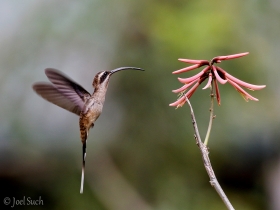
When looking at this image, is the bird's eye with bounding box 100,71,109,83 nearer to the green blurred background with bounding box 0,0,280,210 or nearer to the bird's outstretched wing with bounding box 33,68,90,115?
the bird's outstretched wing with bounding box 33,68,90,115

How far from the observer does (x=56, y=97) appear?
193 cm

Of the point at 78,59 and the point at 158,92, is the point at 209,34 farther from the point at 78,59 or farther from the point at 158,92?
the point at 78,59

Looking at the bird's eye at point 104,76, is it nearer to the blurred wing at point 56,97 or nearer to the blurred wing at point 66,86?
the blurred wing at point 66,86

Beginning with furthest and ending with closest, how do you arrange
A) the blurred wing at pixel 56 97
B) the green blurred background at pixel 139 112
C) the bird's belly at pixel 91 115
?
1. the green blurred background at pixel 139 112
2. the bird's belly at pixel 91 115
3. the blurred wing at pixel 56 97

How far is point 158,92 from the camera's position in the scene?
447 cm

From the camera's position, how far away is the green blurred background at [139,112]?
4359 mm

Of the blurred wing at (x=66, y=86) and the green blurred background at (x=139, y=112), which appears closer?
the blurred wing at (x=66, y=86)

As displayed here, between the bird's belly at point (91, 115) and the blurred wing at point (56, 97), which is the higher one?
the blurred wing at point (56, 97)

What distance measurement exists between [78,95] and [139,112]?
2.65 meters

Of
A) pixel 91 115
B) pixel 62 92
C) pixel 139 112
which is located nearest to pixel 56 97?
pixel 62 92

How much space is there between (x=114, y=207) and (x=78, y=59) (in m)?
1.79

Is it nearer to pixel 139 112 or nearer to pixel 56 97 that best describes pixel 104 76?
pixel 56 97

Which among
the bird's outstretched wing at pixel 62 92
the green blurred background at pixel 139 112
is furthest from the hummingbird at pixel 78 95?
the green blurred background at pixel 139 112

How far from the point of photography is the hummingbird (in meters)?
1.84
